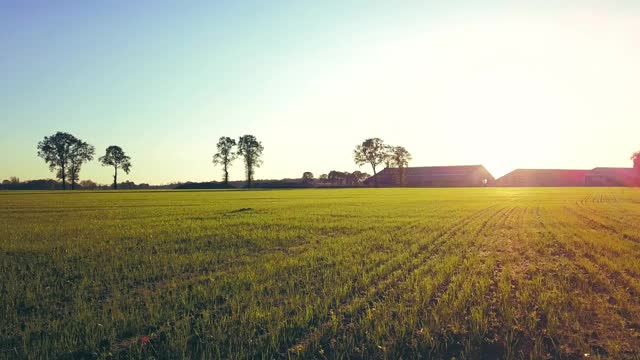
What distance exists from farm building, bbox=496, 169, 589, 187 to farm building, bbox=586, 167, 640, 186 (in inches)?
89.5

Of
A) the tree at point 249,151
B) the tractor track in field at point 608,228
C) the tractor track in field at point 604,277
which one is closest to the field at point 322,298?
the tractor track in field at point 604,277

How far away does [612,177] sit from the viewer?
131 metres

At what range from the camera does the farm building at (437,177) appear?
422 feet

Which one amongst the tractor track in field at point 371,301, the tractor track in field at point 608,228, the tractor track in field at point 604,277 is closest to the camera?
the tractor track in field at point 371,301

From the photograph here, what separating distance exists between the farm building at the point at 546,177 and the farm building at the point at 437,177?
9167mm

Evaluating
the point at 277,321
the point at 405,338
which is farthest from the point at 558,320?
the point at 277,321

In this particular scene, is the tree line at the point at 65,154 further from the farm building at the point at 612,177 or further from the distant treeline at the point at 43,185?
the farm building at the point at 612,177

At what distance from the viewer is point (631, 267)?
9.48 meters

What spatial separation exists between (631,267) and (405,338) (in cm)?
719

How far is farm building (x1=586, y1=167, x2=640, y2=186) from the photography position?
127 m

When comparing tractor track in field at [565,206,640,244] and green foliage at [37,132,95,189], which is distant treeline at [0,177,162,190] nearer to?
green foliage at [37,132,95,189]

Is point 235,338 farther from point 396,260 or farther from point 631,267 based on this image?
point 631,267

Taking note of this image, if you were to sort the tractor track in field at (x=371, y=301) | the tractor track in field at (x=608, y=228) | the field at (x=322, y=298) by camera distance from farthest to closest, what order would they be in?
the tractor track in field at (x=608, y=228)
the tractor track in field at (x=371, y=301)
the field at (x=322, y=298)

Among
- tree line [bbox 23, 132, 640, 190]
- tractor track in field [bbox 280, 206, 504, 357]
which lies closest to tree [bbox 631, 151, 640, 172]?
tree line [bbox 23, 132, 640, 190]
